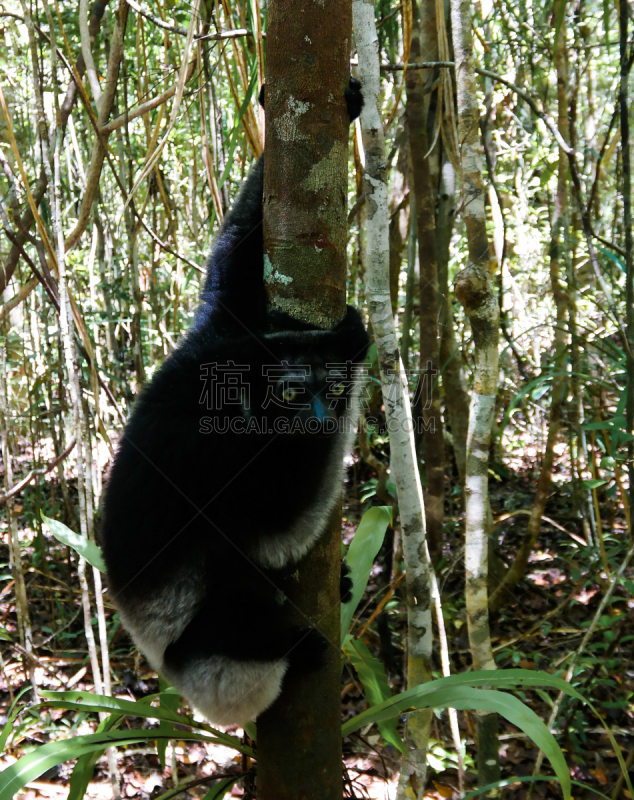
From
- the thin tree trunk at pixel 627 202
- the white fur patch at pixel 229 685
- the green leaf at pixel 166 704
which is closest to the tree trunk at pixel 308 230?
the white fur patch at pixel 229 685

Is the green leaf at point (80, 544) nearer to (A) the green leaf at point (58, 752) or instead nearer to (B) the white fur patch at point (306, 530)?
(A) the green leaf at point (58, 752)

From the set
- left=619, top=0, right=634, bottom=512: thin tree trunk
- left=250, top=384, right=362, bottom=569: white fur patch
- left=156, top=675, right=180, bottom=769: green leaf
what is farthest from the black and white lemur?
left=619, top=0, right=634, bottom=512: thin tree trunk

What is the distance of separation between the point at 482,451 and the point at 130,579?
52.1 inches

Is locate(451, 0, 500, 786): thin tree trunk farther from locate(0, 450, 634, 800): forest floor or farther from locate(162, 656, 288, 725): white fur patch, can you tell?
locate(162, 656, 288, 725): white fur patch

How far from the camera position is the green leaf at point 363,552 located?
2203mm

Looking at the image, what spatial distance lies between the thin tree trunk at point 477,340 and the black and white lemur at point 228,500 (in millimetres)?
491

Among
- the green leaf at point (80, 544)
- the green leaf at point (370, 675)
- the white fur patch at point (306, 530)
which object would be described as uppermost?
the white fur patch at point (306, 530)

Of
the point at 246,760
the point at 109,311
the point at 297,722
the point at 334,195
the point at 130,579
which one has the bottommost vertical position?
the point at 246,760

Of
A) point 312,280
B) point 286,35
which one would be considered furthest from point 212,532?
point 286,35

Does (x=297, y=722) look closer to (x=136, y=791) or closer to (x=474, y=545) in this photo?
(x=474, y=545)

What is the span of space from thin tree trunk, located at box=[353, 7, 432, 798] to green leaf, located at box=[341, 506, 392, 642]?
0.51 ft

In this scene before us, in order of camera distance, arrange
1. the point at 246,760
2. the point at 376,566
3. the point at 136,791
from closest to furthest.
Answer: the point at 246,760, the point at 136,791, the point at 376,566

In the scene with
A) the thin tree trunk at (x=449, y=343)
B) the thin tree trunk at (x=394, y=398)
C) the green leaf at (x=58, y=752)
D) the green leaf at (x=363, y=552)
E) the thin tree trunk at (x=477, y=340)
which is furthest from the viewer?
the thin tree trunk at (x=449, y=343)

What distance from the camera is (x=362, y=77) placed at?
1.88 meters
